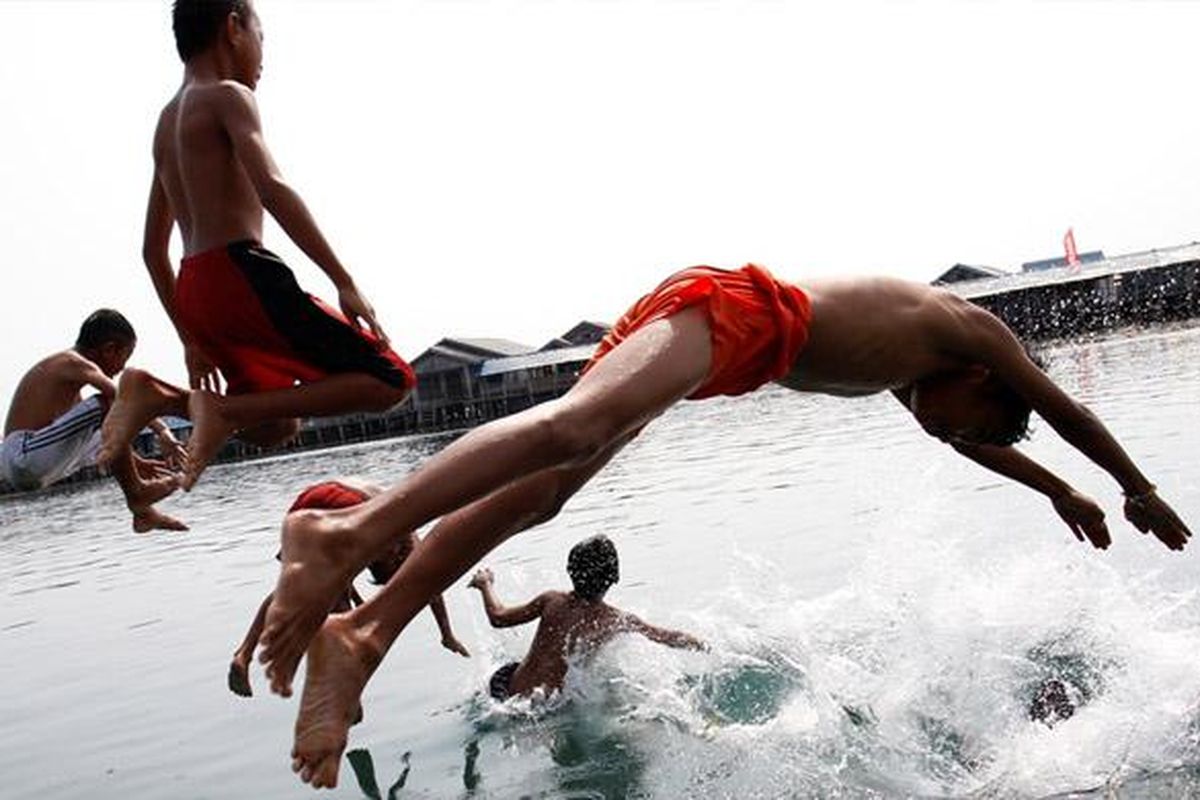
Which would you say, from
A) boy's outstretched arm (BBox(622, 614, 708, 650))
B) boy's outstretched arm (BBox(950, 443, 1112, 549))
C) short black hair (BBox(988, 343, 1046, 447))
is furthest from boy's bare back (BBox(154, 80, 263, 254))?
boy's outstretched arm (BBox(622, 614, 708, 650))

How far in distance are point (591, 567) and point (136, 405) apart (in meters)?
3.63

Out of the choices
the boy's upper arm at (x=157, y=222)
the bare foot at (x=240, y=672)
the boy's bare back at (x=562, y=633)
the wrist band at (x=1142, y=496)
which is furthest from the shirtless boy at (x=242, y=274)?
the boy's bare back at (x=562, y=633)

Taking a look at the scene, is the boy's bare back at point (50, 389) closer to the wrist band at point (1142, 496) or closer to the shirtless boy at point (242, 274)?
the shirtless boy at point (242, 274)

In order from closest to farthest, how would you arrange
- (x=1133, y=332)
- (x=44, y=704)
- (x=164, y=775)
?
(x=164, y=775)
(x=44, y=704)
(x=1133, y=332)

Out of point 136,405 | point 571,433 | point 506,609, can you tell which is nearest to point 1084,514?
point 571,433

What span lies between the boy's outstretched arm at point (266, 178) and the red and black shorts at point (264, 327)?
0.16 metres

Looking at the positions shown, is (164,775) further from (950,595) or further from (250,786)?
(950,595)

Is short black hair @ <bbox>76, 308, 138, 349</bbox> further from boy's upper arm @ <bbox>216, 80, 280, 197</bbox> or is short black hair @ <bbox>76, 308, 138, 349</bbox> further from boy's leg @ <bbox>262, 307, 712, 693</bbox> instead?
boy's leg @ <bbox>262, 307, 712, 693</bbox>

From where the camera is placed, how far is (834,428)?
29391 millimetres

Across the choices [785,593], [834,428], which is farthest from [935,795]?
[834,428]

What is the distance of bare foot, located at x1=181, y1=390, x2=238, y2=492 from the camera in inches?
205

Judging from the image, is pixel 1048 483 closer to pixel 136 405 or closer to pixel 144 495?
pixel 136 405

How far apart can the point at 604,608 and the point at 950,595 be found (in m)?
2.34

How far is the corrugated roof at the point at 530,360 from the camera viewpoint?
220 feet
